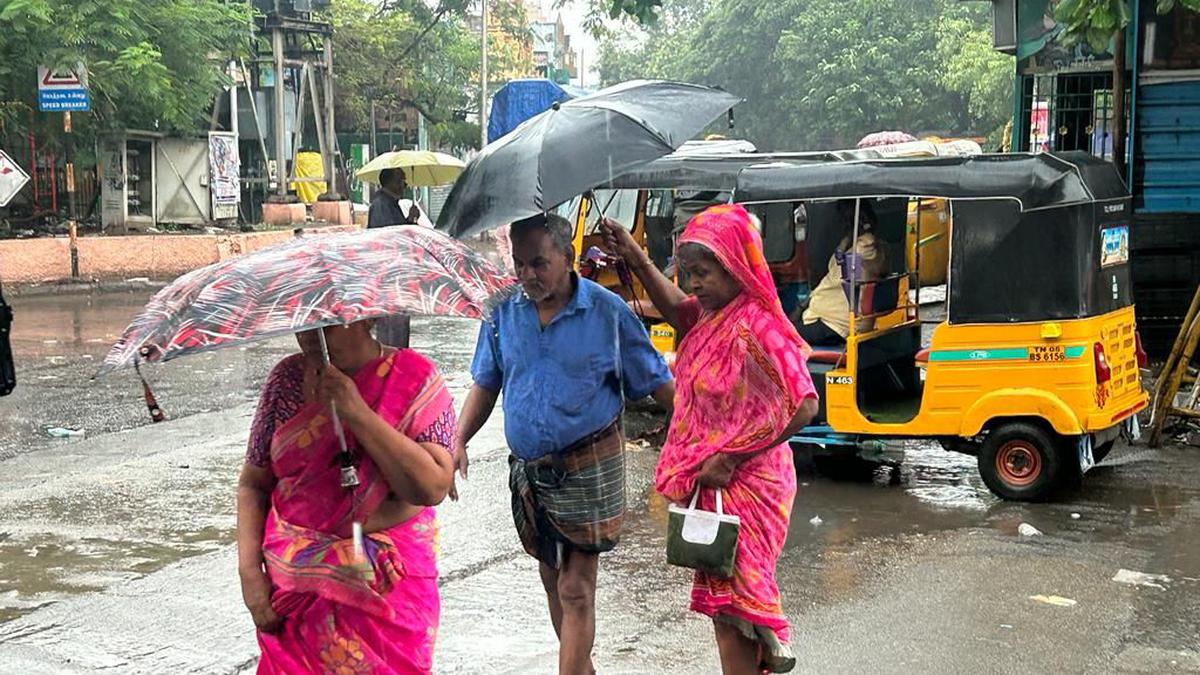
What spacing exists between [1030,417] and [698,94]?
3909 millimetres

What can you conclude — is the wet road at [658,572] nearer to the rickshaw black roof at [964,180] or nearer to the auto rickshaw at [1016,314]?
the auto rickshaw at [1016,314]

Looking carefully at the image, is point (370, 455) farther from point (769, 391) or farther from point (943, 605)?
point (943, 605)

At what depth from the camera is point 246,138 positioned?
33938 millimetres

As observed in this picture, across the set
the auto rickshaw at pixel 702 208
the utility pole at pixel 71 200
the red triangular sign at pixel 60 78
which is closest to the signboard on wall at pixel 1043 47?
the auto rickshaw at pixel 702 208

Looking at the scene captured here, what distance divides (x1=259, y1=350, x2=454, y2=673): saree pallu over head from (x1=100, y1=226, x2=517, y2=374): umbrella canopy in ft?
0.96

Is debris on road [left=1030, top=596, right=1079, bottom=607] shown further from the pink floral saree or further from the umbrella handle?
the umbrella handle

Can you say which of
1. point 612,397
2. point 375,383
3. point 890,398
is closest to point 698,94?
point 612,397

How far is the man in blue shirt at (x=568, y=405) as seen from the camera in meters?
4.34

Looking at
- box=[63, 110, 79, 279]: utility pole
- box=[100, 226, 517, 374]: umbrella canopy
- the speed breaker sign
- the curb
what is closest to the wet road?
box=[100, 226, 517, 374]: umbrella canopy

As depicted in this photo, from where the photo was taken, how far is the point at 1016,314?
781 cm

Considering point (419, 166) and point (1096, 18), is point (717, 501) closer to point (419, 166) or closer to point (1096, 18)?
point (1096, 18)

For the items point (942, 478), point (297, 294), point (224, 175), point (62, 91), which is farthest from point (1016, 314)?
point (224, 175)

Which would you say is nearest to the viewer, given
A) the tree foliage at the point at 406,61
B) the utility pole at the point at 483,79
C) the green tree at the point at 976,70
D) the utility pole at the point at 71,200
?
the utility pole at the point at 71,200

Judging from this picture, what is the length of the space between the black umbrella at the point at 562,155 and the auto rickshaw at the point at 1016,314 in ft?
11.5
